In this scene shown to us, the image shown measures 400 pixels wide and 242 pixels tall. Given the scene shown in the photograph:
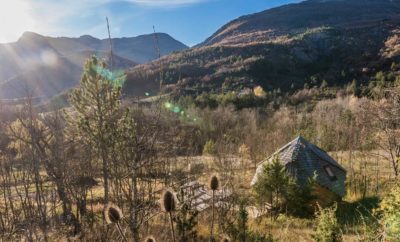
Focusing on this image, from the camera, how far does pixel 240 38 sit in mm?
165875

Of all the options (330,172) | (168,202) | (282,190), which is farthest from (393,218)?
(330,172)

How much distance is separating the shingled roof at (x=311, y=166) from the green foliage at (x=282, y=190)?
2319 millimetres

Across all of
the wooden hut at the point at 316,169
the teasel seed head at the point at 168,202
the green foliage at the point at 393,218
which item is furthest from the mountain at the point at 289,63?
the green foliage at the point at 393,218

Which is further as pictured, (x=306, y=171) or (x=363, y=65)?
(x=363, y=65)

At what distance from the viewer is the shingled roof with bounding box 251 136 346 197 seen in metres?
18.7

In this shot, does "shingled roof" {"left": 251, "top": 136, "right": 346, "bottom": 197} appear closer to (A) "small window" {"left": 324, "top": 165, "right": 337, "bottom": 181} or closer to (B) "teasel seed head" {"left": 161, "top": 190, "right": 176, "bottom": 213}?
(A) "small window" {"left": 324, "top": 165, "right": 337, "bottom": 181}

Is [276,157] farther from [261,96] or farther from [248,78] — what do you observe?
[248,78]

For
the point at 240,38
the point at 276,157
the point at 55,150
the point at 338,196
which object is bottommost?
the point at 338,196

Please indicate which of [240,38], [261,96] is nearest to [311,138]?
[261,96]

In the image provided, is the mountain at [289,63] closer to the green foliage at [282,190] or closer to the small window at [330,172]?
the small window at [330,172]

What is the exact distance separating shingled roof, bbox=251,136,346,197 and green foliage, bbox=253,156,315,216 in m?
2.32

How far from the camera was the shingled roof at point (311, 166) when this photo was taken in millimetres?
18672

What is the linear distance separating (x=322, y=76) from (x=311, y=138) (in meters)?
69.7

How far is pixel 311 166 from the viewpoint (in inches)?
758
